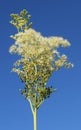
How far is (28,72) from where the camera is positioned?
3772 centimetres

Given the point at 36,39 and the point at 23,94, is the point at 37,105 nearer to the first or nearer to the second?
the point at 23,94

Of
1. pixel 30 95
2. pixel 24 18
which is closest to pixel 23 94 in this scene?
pixel 30 95

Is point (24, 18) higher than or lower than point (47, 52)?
higher

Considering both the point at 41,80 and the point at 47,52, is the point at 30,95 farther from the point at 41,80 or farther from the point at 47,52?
the point at 47,52

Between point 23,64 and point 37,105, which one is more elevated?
point 23,64

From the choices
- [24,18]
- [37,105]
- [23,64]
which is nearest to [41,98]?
[37,105]

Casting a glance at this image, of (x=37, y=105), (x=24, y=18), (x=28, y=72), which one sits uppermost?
(x=24, y=18)

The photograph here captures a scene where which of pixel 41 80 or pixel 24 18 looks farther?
pixel 24 18

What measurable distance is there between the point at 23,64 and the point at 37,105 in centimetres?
407

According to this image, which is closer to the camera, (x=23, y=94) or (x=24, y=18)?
(x=23, y=94)

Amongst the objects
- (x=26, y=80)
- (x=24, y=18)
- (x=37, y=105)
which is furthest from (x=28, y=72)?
(x=24, y=18)

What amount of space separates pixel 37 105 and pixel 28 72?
3.14m

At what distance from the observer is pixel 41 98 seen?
3675 centimetres

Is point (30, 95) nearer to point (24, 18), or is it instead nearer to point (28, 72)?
point (28, 72)
